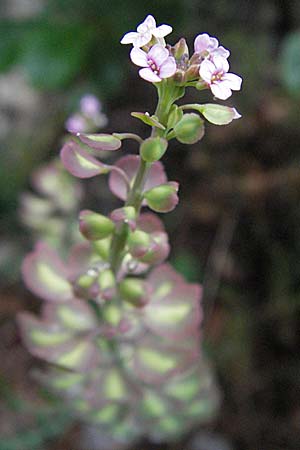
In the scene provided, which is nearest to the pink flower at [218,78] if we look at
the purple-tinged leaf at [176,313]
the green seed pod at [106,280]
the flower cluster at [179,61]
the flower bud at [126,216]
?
the flower cluster at [179,61]

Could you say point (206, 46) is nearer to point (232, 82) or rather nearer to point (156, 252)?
point (232, 82)

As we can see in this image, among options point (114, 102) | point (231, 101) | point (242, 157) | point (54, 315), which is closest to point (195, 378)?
point (54, 315)

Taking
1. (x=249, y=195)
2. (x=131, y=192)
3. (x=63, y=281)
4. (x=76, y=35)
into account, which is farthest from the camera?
(x=76, y=35)

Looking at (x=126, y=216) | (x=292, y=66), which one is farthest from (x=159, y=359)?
(x=292, y=66)

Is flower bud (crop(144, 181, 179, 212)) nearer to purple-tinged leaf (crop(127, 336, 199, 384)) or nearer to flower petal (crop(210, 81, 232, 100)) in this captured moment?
flower petal (crop(210, 81, 232, 100))

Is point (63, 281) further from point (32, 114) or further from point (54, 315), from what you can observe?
point (32, 114)

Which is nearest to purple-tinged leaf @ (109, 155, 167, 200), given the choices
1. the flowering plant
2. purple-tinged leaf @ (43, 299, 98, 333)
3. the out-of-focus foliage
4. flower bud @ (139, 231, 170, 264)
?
the flowering plant
